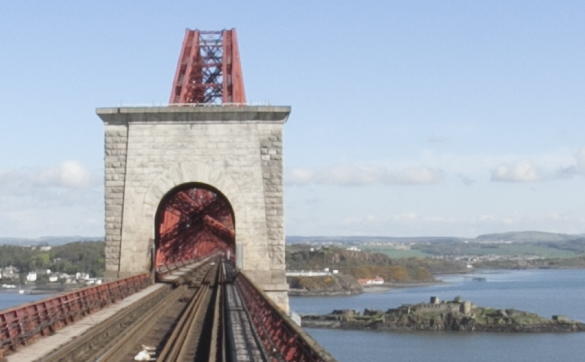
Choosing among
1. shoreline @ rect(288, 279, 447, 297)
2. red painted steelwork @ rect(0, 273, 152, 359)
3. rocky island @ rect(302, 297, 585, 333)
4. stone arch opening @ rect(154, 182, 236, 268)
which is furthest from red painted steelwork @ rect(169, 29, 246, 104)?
shoreline @ rect(288, 279, 447, 297)

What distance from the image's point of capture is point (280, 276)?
21.8 meters

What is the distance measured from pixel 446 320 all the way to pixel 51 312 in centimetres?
8680

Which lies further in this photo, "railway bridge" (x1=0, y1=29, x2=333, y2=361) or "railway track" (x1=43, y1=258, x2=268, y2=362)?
"railway bridge" (x1=0, y1=29, x2=333, y2=361)

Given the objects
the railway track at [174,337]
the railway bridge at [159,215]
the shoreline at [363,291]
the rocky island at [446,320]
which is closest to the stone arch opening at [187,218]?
the railway bridge at [159,215]

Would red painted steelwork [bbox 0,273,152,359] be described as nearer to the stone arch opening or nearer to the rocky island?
the stone arch opening

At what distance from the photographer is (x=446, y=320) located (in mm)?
97438

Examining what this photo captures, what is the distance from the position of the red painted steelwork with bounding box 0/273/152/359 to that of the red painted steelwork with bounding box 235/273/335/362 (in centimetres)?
320

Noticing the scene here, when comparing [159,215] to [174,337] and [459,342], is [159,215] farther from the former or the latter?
[459,342]

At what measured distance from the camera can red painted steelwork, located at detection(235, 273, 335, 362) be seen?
6844 mm

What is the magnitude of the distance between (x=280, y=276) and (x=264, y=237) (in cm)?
109

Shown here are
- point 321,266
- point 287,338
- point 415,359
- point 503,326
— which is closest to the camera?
point 287,338

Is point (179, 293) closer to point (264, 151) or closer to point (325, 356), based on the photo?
point (264, 151)

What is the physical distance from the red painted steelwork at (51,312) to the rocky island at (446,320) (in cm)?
7449

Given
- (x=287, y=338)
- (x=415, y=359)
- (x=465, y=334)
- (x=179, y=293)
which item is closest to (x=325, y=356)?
(x=287, y=338)
